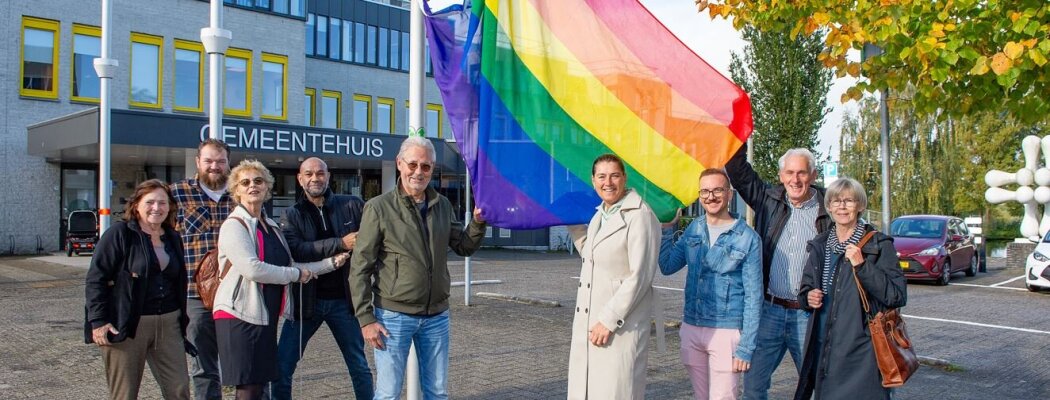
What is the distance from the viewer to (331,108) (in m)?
33.6

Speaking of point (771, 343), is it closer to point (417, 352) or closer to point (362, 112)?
point (417, 352)

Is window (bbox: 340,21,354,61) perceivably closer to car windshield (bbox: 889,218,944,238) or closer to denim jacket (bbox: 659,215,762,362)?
car windshield (bbox: 889,218,944,238)

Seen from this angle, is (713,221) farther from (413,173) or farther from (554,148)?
(413,173)

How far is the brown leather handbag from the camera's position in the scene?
Answer: 4355 millimetres

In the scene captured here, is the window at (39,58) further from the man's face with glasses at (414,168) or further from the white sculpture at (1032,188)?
the white sculpture at (1032,188)

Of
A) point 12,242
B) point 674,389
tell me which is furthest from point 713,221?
point 12,242

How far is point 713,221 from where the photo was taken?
189 inches

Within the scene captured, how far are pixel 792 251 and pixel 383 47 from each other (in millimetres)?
32292

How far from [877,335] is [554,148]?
7.20ft

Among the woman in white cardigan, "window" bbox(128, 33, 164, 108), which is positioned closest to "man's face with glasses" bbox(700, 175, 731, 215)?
the woman in white cardigan

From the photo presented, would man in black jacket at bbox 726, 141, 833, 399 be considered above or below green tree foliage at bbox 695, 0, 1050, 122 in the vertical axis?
below

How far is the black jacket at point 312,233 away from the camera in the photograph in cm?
513

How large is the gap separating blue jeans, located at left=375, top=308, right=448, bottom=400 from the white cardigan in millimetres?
682

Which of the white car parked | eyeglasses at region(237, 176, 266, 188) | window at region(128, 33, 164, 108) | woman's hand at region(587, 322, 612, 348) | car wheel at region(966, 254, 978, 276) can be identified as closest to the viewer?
woman's hand at region(587, 322, 612, 348)
